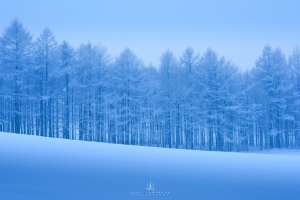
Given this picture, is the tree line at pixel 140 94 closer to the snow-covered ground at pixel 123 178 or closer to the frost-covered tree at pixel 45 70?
Answer: the frost-covered tree at pixel 45 70

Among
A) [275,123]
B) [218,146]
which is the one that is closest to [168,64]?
[218,146]

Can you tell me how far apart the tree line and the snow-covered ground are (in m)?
20.0

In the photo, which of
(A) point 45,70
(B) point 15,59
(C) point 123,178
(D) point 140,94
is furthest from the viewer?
(D) point 140,94

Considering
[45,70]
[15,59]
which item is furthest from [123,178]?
[45,70]

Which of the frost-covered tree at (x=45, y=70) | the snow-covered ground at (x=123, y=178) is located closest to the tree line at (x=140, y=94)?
the frost-covered tree at (x=45, y=70)

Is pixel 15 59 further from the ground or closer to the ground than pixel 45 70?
further from the ground

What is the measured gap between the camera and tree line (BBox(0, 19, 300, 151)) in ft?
96.1

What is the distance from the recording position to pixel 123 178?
6809 mm

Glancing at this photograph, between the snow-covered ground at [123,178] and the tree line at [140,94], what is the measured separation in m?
20.0

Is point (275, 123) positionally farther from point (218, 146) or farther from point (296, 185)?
point (296, 185)

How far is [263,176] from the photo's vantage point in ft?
27.8

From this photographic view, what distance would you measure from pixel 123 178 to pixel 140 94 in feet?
78.0

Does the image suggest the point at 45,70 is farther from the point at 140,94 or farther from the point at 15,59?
the point at 140,94

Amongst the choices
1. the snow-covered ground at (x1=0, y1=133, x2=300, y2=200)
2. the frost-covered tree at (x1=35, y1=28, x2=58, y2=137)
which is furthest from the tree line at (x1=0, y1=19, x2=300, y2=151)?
the snow-covered ground at (x1=0, y1=133, x2=300, y2=200)
